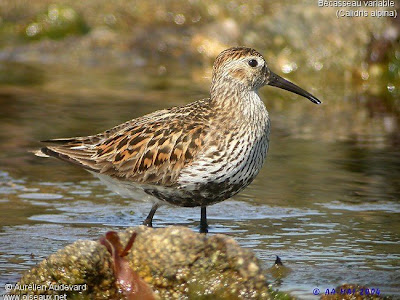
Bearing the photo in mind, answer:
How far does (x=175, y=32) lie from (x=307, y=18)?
404 centimetres

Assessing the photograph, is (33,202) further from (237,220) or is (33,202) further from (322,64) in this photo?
(322,64)

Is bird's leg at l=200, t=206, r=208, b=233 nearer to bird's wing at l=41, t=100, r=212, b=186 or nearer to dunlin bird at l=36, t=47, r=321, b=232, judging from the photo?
dunlin bird at l=36, t=47, r=321, b=232

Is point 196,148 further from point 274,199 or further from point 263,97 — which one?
point 263,97

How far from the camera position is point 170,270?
7.47 m

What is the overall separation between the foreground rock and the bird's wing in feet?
6.23

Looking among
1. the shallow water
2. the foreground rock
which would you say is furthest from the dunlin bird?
the foreground rock

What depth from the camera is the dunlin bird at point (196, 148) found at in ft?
30.3

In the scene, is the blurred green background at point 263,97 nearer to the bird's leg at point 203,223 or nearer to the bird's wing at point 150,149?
the bird's leg at point 203,223

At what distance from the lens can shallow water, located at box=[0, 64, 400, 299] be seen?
872cm

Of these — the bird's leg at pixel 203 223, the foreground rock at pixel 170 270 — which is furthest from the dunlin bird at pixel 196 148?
the foreground rock at pixel 170 270

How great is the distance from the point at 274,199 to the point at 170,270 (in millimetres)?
3929

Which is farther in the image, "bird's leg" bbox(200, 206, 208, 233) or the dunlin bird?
"bird's leg" bbox(200, 206, 208, 233)

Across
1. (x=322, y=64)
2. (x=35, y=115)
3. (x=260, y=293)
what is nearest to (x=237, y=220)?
(x=260, y=293)

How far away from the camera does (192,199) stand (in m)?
9.38
